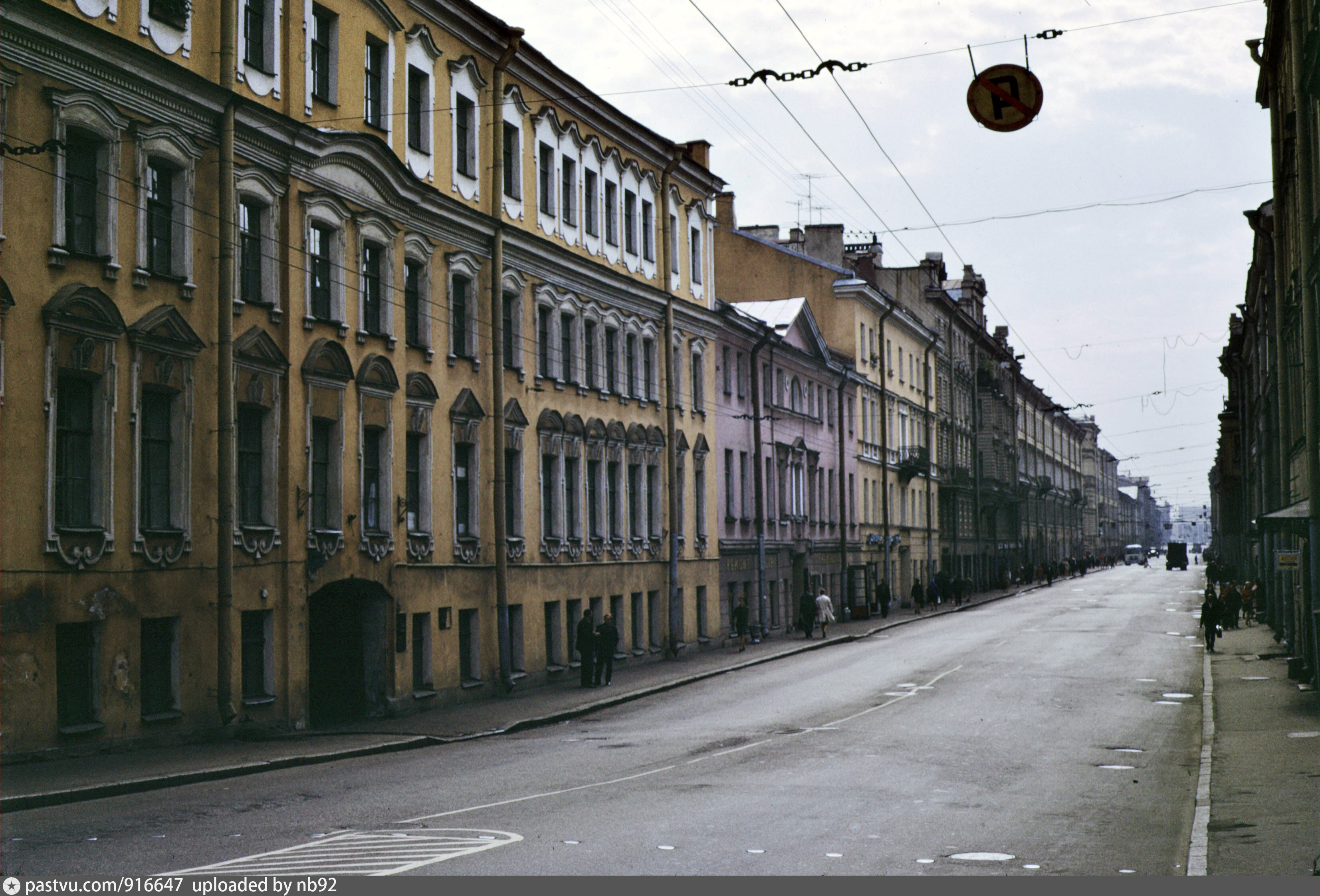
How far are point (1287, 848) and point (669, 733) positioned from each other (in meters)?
11.8

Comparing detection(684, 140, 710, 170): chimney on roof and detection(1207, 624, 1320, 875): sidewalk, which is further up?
detection(684, 140, 710, 170): chimney on roof

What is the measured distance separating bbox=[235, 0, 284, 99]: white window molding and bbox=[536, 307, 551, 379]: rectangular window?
1043 centimetres

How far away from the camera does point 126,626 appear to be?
19578 millimetres

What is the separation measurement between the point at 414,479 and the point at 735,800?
14.5 metres

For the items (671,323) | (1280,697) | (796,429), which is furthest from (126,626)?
(796,429)

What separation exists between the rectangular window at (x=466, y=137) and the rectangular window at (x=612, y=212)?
7.23 meters

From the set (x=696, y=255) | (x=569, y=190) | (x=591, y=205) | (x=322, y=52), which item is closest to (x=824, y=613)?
(x=696, y=255)

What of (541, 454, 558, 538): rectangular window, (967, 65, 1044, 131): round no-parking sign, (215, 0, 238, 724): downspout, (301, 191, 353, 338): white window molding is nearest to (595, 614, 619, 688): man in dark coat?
(541, 454, 558, 538): rectangular window

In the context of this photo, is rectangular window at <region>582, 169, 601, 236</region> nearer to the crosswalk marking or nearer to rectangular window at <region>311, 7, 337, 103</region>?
rectangular window at <region>311, 7, 337, 103</region>

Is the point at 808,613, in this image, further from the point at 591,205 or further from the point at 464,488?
the point at 464,488

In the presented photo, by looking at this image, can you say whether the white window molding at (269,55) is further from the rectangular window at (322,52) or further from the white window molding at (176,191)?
the white window molding at (176,191)

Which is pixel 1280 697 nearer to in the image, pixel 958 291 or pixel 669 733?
pixel 669 733

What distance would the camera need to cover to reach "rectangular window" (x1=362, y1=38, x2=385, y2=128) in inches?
1032

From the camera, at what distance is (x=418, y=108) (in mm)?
28016
